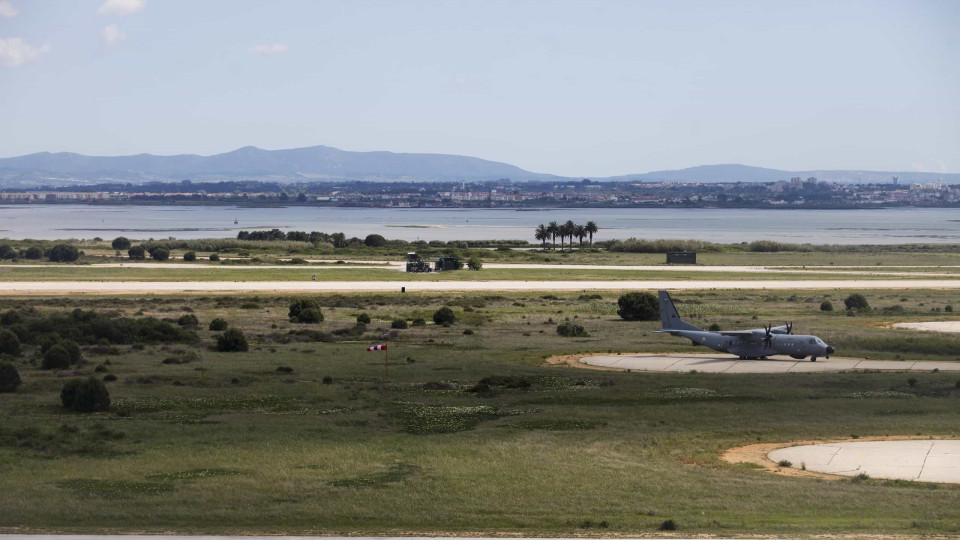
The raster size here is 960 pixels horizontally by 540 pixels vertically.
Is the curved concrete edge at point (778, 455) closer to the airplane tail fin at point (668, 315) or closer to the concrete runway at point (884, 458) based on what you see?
the concrete runway at point (884, 458)

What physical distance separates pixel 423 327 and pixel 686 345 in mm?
18583

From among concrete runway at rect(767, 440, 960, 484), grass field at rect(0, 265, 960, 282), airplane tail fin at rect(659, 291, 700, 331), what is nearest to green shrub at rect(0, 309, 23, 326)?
airplane tail fin at rect(659, 291, 700, 331)

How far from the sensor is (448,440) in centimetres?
3459

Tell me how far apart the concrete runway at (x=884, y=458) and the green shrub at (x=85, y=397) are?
23.2 meters

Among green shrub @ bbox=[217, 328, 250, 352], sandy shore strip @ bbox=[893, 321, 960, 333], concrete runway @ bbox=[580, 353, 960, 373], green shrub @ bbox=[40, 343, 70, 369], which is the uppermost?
green shrub @ bbox=[40, 343, 70, 369]

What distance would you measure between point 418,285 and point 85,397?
69424 mm

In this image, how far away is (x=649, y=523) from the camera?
2447 centimetres

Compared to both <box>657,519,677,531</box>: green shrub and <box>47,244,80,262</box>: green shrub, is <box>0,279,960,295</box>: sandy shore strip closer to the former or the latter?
<box>47,244,80,262</box>: green shrub

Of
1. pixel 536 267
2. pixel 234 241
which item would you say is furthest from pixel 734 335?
pixel 234 241

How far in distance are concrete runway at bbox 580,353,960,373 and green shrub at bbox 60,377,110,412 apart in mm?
24178

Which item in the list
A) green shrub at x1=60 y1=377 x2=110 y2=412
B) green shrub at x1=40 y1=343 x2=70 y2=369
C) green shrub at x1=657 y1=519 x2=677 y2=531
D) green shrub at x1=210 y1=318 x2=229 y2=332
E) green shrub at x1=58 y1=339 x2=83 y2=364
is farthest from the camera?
green shrub at x1=210 y1=318 x2=229 y2=332

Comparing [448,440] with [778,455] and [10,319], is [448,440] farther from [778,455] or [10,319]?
[10,319]

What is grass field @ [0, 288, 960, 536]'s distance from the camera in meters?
25.1

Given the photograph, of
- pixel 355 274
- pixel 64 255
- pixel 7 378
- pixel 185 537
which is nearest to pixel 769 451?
pixel 185 537
